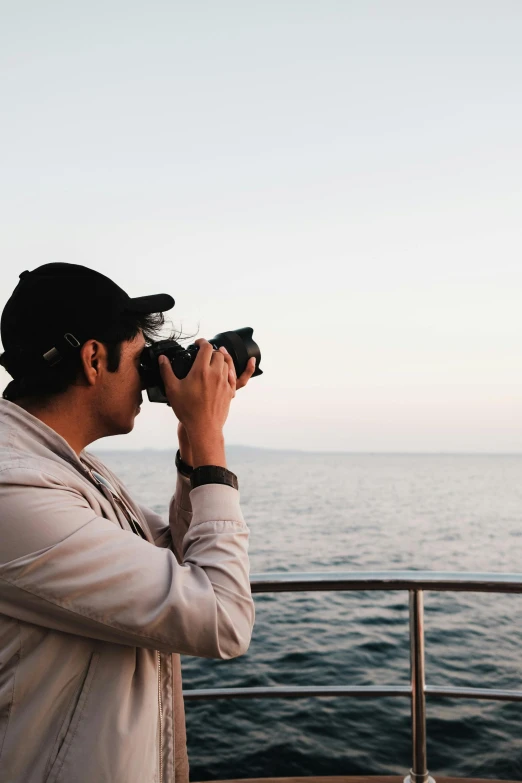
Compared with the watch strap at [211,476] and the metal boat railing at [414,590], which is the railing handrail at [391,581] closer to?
the metal boat railing at [414,590]

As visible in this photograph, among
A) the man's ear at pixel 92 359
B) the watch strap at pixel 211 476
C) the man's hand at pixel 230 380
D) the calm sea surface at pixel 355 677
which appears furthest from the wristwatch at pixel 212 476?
the calm sea surface at pixel 355 677

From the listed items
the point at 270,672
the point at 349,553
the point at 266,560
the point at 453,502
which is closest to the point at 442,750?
the point at 270,672

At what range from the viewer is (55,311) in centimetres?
93

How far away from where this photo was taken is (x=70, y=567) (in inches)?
29.7

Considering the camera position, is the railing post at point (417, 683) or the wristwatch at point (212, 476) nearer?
the wristwatch at point (212, 476)

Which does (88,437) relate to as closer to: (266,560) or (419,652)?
(419,652)

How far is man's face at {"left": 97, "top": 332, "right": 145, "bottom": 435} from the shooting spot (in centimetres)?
98

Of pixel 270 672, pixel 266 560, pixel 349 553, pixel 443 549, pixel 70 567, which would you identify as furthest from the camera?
pixel 443 549

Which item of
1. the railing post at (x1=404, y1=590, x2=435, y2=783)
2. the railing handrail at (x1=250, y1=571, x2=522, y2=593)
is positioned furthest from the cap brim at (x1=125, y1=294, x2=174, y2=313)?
the railing post at (x1=404, y1=590, x2=435, y2=783)

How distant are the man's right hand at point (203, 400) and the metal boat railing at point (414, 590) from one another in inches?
35.0

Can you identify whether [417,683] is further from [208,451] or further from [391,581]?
[208,451]

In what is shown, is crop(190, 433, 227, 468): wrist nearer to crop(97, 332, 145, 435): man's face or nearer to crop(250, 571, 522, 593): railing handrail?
crop(97, 332, 145, 435): man's face

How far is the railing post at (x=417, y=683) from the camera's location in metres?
1.80

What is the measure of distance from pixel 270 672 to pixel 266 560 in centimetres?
759
